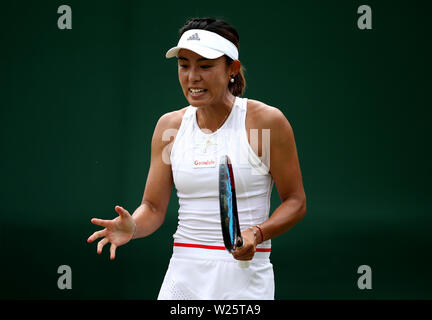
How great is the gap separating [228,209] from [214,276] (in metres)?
0.47

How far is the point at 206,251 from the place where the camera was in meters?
2.67

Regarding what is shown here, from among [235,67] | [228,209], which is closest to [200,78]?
[235,67]

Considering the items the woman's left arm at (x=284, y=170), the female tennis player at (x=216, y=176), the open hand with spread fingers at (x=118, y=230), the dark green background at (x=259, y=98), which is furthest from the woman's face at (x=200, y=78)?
the dark green background at (x=259, y=98)

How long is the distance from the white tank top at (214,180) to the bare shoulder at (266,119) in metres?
0.04

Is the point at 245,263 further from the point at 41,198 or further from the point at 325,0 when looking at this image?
the point at 325,0

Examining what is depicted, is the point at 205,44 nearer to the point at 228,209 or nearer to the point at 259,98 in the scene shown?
the point at 228,209

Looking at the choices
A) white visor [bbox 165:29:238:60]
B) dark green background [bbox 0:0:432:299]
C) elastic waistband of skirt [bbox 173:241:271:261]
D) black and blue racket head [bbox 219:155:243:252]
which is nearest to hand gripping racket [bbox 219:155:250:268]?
black and blue racket head [bbox 219:155:243:252]

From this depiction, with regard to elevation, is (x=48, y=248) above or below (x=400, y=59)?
below

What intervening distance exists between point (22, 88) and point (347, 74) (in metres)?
2.98

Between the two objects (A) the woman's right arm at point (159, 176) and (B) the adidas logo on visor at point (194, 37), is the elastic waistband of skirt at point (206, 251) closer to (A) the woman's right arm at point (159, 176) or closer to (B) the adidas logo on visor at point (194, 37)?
(A) the woman's right arm at point (159, 176)

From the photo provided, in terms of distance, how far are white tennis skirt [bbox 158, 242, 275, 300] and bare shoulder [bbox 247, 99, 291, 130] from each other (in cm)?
48

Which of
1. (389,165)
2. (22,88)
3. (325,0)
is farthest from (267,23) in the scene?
(22,88)

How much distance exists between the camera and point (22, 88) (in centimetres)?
616

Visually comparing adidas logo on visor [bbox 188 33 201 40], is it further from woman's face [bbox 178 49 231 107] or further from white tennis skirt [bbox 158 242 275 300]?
white tennis skirt [bbox 158 242 275 300]
